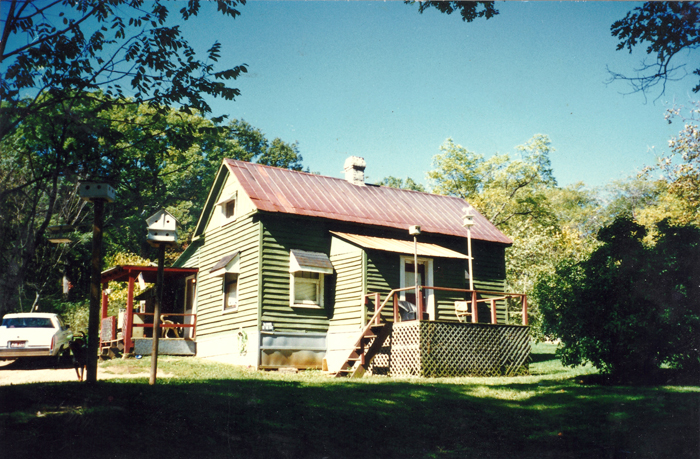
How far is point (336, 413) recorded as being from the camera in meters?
8.89

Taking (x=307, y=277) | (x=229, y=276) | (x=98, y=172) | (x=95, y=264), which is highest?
(x=98, y=172)

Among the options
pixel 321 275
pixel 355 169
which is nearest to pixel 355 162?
pixel 355 169

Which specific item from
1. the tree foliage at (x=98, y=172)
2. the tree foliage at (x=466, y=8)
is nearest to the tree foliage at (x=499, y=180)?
the tree foliage at (x=98, y=172)

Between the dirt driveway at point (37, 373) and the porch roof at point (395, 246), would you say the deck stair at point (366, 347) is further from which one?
the dirt driveway at point (37, 373)

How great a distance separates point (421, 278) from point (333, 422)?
11.4m

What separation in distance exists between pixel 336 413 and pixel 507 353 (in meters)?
9.15

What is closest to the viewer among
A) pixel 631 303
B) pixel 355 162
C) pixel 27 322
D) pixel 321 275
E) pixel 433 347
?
pixel 631 303

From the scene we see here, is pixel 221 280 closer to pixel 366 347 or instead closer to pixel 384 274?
pixel 384 274

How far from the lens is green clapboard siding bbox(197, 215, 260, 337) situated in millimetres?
17734

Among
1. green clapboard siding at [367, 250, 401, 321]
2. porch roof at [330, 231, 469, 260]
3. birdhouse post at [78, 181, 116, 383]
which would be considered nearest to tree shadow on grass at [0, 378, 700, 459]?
birdhouse post at [78, 181, 116, 383]

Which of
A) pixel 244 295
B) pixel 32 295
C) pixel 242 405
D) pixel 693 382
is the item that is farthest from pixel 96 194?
pixel 32 295

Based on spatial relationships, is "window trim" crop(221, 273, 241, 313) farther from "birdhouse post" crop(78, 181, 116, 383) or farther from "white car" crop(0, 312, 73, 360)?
"birdhouse post" crop(78, 181, 116, 383)

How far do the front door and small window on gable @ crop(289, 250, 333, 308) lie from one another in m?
2.51

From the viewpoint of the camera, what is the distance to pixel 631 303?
500 inches
